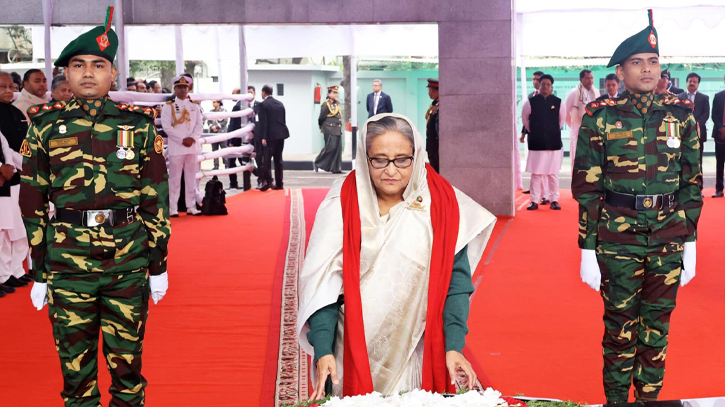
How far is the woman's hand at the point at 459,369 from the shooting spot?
2.36 m

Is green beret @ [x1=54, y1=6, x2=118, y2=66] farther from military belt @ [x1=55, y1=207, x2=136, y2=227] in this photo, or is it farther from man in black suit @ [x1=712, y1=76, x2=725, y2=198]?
man in black suit @ [x1=712, y1=76, x2=725, y2=198]

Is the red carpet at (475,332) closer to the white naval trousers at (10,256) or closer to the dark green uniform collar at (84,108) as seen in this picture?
the white naval trousers at (10,256)

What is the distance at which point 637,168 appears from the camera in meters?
3.58

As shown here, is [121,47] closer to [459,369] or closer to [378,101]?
[378,101]

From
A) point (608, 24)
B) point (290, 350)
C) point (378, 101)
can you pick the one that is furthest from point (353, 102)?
point (290, 350)

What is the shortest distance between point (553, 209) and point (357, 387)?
9124 millimetres

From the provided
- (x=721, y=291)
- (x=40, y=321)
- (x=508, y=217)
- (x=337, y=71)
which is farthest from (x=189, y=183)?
(x=337, y=71)

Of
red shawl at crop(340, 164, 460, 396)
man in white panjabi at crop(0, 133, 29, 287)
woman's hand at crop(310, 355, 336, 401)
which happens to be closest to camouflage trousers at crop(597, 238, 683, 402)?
red shawl at crop(340, 164, 460, 396)

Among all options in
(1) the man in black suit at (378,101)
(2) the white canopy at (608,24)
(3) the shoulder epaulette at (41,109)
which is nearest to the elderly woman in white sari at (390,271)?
(3) the shoulder epaulette at (41,109)

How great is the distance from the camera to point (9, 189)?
651cm

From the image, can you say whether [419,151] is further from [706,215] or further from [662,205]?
[706,215]

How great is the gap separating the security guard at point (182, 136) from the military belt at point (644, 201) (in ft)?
25.7

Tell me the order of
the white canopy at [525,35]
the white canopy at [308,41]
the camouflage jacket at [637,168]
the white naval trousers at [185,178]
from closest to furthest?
the camouflage jacket at [637,168]
the white naval trousers at [185,178]
the white canopy at [525,35]
the white canopy at [308,41]

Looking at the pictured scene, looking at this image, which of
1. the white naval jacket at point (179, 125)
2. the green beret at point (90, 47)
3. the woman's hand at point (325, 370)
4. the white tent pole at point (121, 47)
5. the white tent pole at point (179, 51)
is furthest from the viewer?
the white tent pole at point (179, 51)
